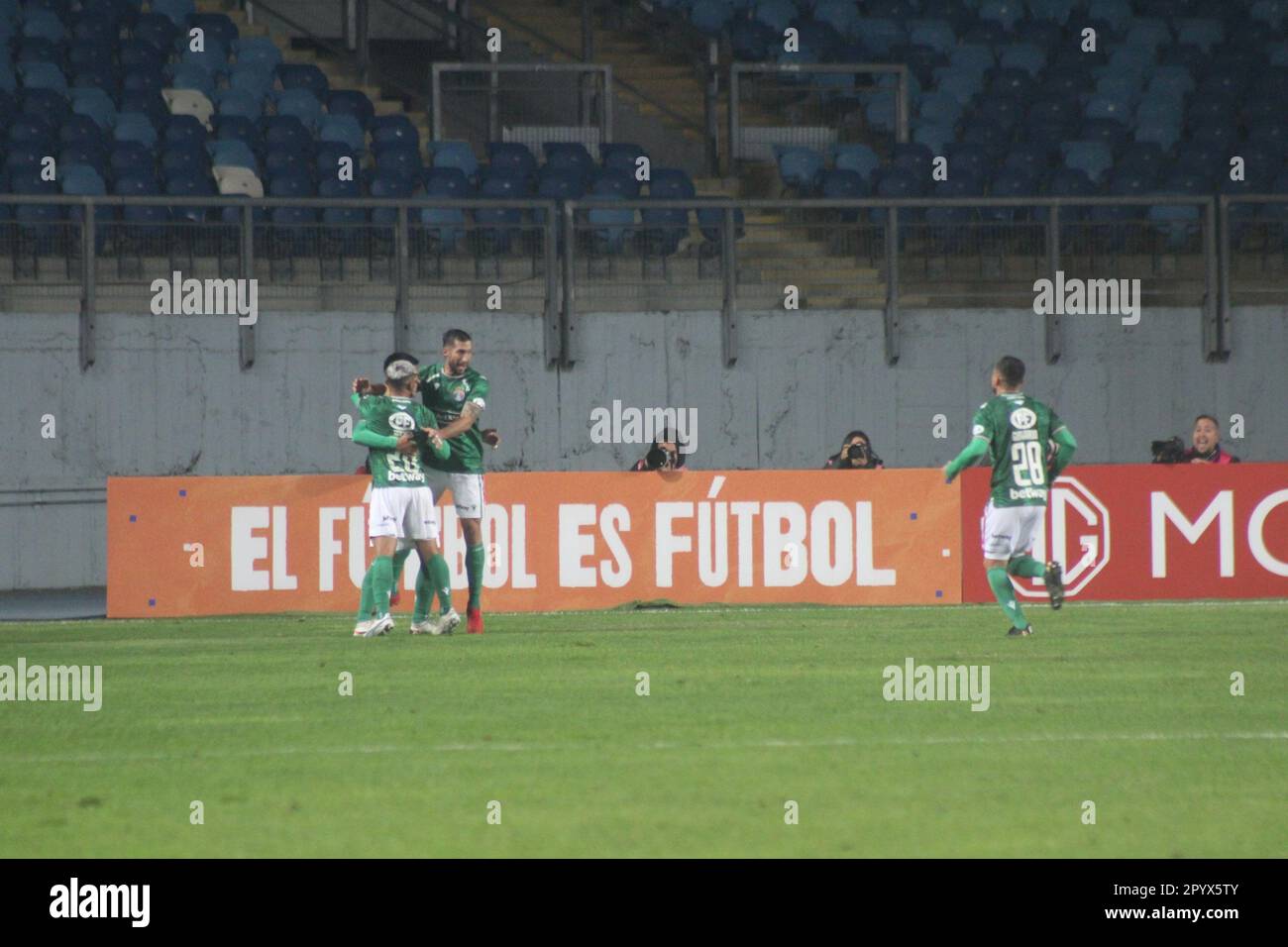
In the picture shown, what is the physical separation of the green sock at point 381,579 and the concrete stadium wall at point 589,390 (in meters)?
7.41

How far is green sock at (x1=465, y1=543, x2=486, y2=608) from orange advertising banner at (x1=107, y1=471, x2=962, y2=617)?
2.83 meters

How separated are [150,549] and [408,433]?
4767 millimetres

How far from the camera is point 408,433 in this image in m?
14.7

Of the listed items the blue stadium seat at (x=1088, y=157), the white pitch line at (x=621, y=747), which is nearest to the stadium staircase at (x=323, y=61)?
the blue stadium seat at (x=1088, y=157)

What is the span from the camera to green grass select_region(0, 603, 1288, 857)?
6641 millimetres

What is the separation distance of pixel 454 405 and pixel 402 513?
1.11 meters

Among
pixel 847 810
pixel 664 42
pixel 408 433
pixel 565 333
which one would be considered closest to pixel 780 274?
pixel 565 333

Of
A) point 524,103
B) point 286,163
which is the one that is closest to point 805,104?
point 524,103

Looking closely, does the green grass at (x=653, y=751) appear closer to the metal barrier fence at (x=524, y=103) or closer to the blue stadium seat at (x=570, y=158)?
the blue stadium seat at (x=570, y=158)

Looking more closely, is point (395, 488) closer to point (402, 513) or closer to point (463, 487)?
point (402, 513)

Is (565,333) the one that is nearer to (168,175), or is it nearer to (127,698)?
(168,175)

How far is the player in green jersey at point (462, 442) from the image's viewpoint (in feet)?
49.8

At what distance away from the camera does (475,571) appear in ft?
51.5
